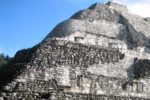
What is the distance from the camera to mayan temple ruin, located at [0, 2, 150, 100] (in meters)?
16.2

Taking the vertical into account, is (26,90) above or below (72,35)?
below

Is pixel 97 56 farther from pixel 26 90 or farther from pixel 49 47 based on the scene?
pixel 26 90

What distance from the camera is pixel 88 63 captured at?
24547 millimetres

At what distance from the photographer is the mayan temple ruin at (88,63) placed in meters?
16.2

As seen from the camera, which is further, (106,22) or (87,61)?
(106,22)

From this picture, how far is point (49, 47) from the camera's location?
23375mm

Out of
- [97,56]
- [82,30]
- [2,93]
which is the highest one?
[82,30]

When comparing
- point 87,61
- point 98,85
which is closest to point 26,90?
point 98,85

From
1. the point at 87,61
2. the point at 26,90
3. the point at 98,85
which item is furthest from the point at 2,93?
the point at 87,61

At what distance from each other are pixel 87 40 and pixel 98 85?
14.6 m

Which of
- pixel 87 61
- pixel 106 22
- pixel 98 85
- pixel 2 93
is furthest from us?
pixel 106 22

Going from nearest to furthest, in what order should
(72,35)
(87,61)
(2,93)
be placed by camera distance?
(2,93)
(87,61)
(72,35)

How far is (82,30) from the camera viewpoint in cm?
3341

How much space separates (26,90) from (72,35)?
16.9 meters
